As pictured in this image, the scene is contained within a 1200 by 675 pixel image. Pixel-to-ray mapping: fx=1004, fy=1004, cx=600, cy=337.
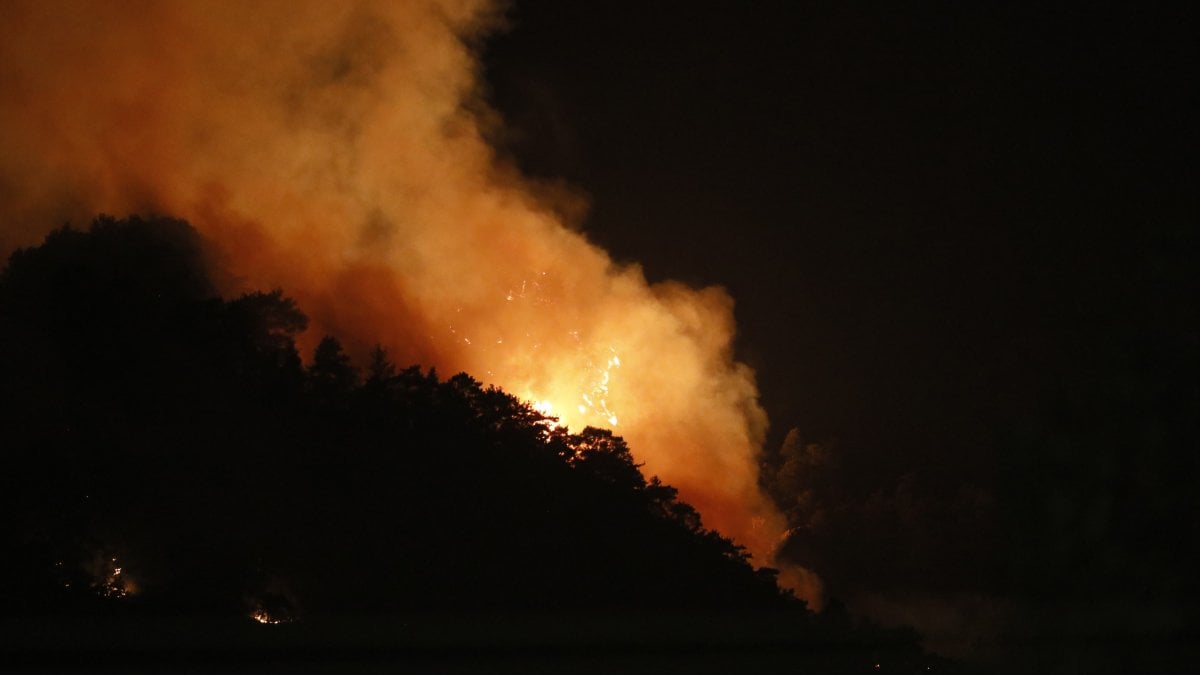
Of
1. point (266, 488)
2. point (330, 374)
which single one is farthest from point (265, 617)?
point (330, 374)

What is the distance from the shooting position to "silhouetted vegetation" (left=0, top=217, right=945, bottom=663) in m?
10.9

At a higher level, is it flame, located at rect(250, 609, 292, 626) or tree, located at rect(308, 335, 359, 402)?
tree, located at rect(308, 335, 359, 402)

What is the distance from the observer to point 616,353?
30703mm

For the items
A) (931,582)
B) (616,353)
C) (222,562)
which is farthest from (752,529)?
(222,562)

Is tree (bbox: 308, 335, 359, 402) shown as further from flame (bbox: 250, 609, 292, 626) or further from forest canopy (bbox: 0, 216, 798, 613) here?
flame (bbox: 250, 609, 292, 626)

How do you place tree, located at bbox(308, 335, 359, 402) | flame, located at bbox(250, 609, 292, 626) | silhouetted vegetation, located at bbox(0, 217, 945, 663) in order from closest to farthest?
silhouetted vegetation, located at bbox(0, 217, 945, 663)
flame, located at bbox(250, 609, 292, 626)
tree, located at bbox(308, 335, 359, 402)

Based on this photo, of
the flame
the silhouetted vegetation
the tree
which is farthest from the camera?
the tree

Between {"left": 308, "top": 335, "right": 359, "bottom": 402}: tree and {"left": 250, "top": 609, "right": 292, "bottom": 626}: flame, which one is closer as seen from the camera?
{"left": 250, "top": 609, "right": 292, "bottom": 626}: flame

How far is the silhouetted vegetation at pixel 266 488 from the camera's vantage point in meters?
10.9

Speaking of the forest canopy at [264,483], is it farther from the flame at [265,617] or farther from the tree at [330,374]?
the flame at [265,617]

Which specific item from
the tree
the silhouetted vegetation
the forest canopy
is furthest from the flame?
the tree

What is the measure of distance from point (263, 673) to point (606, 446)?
8.25 metres

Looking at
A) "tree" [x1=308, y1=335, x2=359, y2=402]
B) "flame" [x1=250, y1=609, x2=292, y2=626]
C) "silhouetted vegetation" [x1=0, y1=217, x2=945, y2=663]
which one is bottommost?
"flame" [x1=250, y1=609, x2=292, y2=626]

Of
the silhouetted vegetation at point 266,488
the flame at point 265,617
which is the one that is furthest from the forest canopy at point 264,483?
the flame at point 265,617
